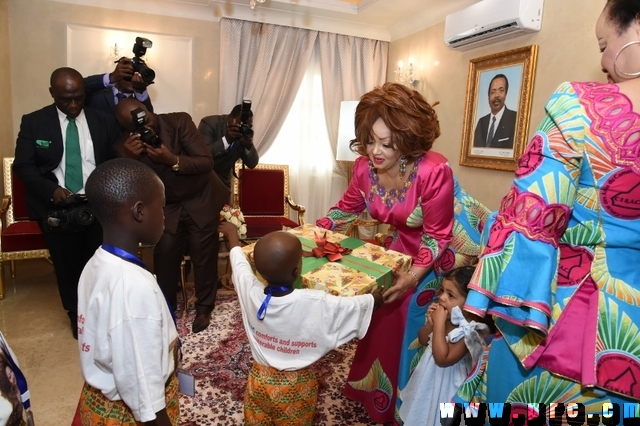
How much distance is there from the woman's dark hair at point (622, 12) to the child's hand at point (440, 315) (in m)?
1.08

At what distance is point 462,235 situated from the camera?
195 cm

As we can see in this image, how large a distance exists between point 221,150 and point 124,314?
2842 millimetres

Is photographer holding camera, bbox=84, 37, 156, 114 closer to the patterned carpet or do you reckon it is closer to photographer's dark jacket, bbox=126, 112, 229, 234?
photographer's dark jacket, bbox=126, 112, 229, 234

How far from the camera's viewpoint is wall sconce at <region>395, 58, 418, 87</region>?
→ 15.9 feet

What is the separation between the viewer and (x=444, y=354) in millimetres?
1530

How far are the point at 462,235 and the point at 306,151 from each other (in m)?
3.60

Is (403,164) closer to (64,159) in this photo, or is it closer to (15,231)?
(64,159)

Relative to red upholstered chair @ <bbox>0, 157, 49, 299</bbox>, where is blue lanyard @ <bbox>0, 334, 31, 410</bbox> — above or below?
above

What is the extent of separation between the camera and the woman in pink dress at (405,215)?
5.95 feet

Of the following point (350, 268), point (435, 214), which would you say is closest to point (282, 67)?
point (435, 214)

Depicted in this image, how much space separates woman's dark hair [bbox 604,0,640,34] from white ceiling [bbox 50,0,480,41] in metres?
3.70

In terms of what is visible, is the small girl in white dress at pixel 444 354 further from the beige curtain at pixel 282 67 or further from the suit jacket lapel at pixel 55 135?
the beige curtain at pixel 282 67

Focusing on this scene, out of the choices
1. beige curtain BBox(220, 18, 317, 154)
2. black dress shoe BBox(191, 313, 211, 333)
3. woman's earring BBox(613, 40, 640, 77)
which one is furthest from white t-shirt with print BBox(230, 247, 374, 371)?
beige curtain BBox(220, 18, 317, 154)

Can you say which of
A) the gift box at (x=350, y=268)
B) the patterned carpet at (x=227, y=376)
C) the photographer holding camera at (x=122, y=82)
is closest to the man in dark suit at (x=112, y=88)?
the photographer holding camera at (x=122, y=82)
